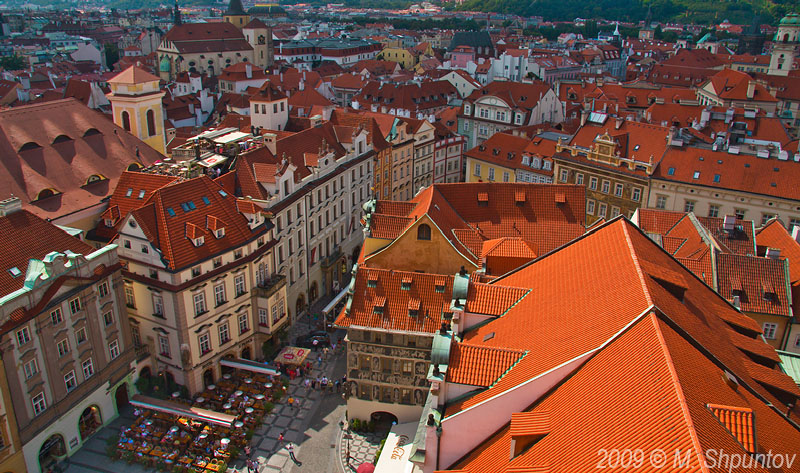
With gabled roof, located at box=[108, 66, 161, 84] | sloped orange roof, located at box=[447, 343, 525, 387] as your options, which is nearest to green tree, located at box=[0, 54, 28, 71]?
gabled roof, located at box=[108, 66, 161, 84]

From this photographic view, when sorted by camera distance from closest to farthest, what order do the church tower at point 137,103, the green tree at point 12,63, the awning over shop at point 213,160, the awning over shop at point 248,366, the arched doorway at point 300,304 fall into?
1. the awning over shop at point 248,366
2. the awning over shop at point 213,160
3. the arched doorway at point 300,304
4. the church tower at point 137,103
5. the green tree at point 12,63

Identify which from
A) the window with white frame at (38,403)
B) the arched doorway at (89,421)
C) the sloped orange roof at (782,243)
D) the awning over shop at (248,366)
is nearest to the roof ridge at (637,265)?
the sloped orange roof at (782,243)

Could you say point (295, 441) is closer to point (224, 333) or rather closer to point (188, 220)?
point (224, 333)

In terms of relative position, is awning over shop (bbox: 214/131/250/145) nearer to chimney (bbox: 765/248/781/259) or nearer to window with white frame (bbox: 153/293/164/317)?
window with white frame (bbox: 153/293/164/317)

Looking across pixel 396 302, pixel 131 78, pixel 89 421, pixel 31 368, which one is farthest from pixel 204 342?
pixel 131 78

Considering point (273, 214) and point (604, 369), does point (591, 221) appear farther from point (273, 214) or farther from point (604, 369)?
point (604, 369)

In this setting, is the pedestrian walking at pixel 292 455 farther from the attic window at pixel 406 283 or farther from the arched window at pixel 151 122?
the arched window at pixel 151 122

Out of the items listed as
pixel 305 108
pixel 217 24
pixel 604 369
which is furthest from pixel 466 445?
pixel 217 24
